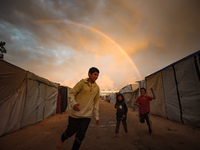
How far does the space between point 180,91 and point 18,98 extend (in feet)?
28.4

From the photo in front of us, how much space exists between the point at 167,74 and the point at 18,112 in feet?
29.6

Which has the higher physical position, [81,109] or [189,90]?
[189,90]

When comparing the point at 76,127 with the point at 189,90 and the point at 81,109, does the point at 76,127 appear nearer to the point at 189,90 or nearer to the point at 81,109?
the point at 81,109

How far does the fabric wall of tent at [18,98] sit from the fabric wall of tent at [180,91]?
841 centimetres

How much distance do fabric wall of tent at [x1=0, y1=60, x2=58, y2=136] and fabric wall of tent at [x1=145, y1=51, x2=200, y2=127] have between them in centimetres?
841

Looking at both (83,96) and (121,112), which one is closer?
(83,96)

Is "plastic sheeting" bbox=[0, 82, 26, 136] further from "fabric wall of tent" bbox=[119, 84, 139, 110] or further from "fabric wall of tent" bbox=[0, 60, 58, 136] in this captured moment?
"fabric wall of tent" bbox=[119, 84, 139, 110]

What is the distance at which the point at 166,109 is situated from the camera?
678 cm

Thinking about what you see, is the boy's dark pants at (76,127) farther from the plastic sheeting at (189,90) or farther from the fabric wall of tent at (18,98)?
the plastic sheeting at (189,90)

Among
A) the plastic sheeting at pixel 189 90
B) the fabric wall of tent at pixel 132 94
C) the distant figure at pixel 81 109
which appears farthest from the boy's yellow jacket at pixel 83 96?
the fabric wall of tent at pixel 132 94

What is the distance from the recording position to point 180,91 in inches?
223

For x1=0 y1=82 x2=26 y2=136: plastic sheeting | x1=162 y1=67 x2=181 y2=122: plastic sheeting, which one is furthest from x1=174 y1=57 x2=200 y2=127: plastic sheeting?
x1=0 y1=82 x2=26 y2=136: plastic sheeting

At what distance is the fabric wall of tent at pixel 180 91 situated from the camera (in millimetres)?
4828

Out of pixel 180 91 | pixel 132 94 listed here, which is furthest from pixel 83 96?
pixel 132 94
